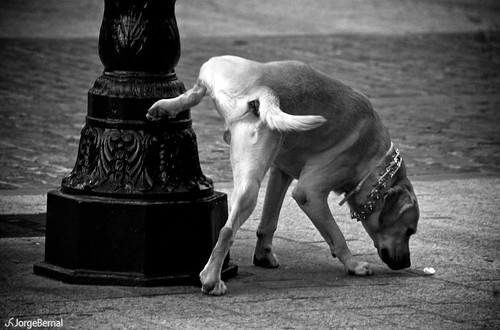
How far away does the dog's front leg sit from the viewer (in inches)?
214

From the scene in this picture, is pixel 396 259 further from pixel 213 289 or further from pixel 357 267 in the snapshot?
pixel 213 289

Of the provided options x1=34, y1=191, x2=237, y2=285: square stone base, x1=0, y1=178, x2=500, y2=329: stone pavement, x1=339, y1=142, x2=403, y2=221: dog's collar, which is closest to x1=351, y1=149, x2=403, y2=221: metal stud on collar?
x1=339, y1=142, x2=403, y2=221: dog's collar

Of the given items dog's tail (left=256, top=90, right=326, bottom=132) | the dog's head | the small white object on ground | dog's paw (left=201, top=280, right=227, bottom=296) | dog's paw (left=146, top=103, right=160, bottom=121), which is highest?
dog's tail (left=256, top=90, right=326, bottom=132)

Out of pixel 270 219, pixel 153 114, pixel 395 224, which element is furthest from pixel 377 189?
pixel 153 114

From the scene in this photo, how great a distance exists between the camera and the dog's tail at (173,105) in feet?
16.9

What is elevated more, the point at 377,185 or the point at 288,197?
the point at 377,185

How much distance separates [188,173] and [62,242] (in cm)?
Answer: 73

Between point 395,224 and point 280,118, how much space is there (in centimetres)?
108

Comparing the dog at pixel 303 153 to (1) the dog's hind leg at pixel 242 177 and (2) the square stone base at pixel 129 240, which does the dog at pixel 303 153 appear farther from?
(2) the square stone base at pixel 129 240

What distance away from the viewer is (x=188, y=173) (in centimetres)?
536

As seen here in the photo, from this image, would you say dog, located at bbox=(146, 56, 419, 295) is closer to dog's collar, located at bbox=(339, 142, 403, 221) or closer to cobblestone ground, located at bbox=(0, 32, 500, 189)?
dog's collar, located at bbox=(339, 142, 403, 221)

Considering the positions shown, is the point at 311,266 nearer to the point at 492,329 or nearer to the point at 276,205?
the point at 276,205

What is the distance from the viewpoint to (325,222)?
18.0 feet

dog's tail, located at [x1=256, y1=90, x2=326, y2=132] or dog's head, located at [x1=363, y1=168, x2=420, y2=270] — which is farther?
dog's head, located at [x1=363, y1=168, x2=420, y2=270]
